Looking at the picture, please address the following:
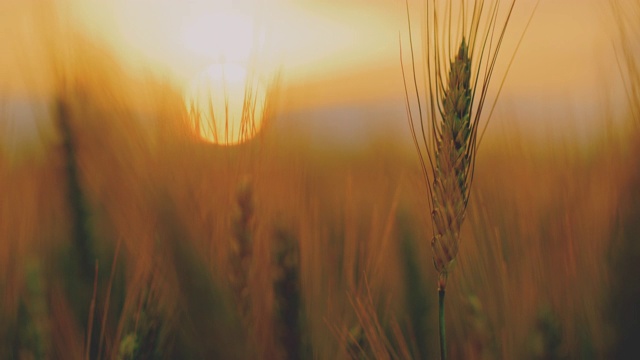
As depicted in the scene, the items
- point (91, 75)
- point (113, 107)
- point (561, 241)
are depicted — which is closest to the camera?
point (561, 241)

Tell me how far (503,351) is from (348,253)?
290 millimetres

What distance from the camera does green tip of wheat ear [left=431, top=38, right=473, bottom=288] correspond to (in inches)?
33.4

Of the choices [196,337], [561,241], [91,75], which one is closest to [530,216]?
[561,241]

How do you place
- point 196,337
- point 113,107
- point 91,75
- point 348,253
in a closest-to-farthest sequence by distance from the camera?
point 196,337 < point 348,253 < point 113,107 < point 91,75

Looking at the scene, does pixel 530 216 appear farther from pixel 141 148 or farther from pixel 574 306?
pixel 141 148

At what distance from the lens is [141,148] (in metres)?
1.04

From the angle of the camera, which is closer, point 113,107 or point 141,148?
point 141,148

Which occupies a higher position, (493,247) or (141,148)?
(141,148)

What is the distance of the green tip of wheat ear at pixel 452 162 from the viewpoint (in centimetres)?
85

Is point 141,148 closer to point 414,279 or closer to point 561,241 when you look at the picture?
point 414,279

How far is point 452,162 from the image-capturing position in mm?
865

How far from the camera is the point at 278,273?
0.98 meters

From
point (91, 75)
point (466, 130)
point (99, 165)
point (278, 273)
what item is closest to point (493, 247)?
point (466, 130)

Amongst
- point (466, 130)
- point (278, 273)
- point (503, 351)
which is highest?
point (466, 130)
